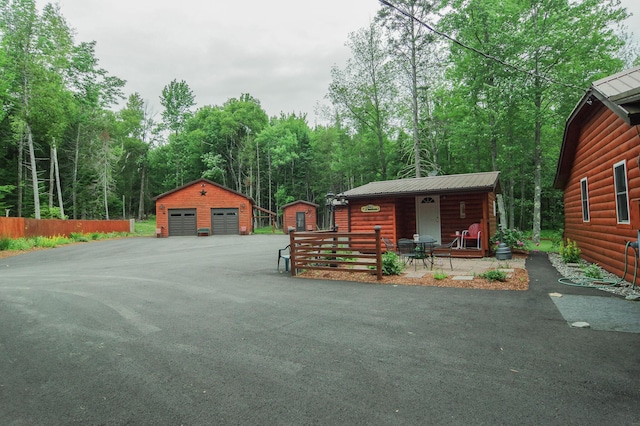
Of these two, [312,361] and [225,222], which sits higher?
[225,222]

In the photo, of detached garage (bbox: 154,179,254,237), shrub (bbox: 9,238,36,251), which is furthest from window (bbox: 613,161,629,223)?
detached garage (bbox: 154,179,254,237)

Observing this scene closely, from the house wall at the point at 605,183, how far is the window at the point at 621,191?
13 centimetres

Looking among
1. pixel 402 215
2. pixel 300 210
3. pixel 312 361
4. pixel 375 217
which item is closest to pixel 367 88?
pixel 300 210

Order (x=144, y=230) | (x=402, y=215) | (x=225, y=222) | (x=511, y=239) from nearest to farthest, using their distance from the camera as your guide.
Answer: (x=511, y=239), (x=402, y=215), (x=225, y=222), (x=144, y=230)

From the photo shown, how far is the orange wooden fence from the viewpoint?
49.6 ft

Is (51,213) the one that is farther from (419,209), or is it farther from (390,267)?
(390,267)

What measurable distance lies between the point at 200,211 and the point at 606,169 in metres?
24.0

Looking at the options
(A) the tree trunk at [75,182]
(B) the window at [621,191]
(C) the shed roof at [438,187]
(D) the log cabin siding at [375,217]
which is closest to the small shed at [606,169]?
(B) the window at [621,191]

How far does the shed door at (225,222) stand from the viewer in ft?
85.4

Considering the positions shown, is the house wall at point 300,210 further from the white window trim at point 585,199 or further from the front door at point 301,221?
the white window trim at point 585,199

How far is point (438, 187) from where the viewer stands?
11234 mm

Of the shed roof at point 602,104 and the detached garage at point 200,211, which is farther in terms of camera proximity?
the detached garage at point 200,211

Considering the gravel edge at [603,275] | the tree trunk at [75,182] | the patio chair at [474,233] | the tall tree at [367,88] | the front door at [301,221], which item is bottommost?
the gravel edge at [603,275]

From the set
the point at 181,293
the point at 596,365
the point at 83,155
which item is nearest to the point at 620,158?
the point at 596,365
